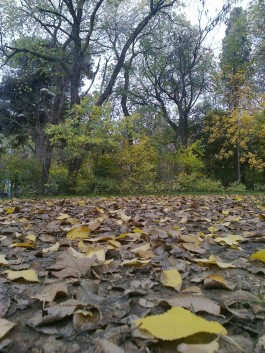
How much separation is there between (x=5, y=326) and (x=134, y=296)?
445 mm

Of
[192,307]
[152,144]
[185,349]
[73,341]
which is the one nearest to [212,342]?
[185,349]

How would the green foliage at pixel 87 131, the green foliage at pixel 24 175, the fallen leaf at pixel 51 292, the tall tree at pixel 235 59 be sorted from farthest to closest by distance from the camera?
1. the tall tree at pixel 235 59
2. the green foliage at pixel 24 175
3. the green foliage at pixel 87 131
4. the fallen leaf at pixel 51 292

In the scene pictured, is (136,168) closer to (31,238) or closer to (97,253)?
(31,238)

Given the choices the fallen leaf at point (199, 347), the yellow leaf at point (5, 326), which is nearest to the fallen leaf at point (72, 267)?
the yellow leaf at point (5, 326)

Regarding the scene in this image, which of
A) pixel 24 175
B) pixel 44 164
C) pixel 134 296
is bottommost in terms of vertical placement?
pixel 134 296

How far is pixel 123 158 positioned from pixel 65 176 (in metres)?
2.33

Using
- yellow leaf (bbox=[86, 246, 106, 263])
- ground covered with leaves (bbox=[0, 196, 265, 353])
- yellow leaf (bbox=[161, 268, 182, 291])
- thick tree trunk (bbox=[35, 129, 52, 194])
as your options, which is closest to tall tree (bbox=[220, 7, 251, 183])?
thick tree trunk (bbox=[35, 129, 52, 194])

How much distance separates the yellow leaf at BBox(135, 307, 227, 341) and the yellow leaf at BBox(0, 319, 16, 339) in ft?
1.18

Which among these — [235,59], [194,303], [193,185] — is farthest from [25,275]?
[235,59]

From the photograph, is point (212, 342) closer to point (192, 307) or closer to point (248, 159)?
point (192, 307)

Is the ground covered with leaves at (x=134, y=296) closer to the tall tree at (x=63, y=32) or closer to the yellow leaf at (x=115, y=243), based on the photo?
the yellow leaf at (x=115, y=243)

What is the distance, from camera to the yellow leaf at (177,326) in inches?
30.5

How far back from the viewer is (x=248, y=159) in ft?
60.4

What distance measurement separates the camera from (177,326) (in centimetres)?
80
